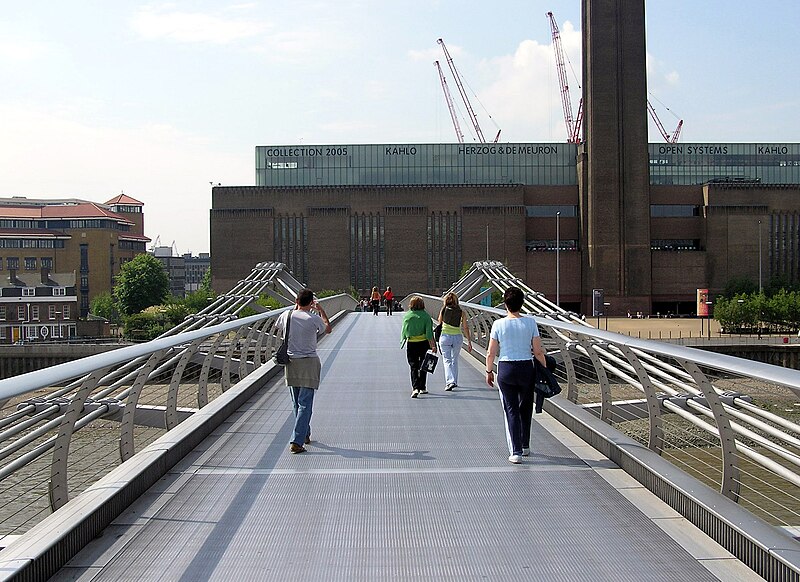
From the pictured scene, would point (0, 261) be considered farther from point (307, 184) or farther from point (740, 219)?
point (740, 219)

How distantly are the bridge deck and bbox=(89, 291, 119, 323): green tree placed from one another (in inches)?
3554

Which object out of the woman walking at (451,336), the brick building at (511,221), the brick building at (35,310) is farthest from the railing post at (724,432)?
the brick building at (35,310)

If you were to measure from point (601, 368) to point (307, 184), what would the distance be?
86.6 metres

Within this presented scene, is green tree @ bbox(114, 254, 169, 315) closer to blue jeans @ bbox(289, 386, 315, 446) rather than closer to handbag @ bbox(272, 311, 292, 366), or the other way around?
handbag @ bbox(272, 311, 292, 366)

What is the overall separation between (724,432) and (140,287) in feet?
296

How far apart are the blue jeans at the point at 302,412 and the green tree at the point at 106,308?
8983 centimetres

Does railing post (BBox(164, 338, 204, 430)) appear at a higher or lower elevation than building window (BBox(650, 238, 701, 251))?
lower

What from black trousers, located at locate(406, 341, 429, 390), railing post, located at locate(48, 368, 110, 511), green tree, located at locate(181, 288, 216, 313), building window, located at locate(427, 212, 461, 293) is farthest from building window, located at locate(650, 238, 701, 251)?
railing post, located at locate(48, 368, 110, 511)

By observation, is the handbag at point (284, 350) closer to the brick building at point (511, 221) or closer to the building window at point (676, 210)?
the brick building at point (511, 221)

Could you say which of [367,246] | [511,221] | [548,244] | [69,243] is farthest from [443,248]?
[69,243]

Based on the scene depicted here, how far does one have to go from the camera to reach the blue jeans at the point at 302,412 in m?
7.45

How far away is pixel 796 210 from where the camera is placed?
279 feet

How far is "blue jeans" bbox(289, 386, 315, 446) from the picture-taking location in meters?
7.45

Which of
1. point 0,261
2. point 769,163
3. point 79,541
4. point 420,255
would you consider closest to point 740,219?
point 769,163
